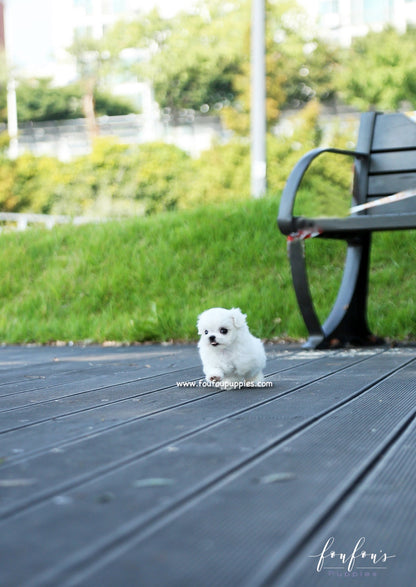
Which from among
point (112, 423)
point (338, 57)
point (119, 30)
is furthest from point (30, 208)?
point (112, 423)

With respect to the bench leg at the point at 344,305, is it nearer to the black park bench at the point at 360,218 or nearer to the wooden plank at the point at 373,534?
the black park bench at the point at 360,218

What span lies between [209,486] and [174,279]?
4.49 meters

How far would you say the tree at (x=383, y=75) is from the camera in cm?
3188

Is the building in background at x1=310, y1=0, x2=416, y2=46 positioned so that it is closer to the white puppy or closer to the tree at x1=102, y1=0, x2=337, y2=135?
the tree at x1=102, y1=0, x2=337, y2=135

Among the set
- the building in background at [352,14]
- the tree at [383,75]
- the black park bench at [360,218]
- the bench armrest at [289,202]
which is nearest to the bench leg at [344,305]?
the black park bench at [360,218]

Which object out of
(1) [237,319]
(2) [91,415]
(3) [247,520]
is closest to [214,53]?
(1) [237,319]

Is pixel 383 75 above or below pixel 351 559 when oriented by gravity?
above

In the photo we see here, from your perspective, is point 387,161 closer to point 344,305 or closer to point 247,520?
point 344,305

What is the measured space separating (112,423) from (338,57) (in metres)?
38.7

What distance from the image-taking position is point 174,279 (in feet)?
19.9

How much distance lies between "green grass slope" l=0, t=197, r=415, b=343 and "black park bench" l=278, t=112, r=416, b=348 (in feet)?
1.41

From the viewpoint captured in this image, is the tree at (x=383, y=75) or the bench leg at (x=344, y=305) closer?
the bench leg at (x=344, y=305)

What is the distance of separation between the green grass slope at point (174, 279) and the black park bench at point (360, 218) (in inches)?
16.9

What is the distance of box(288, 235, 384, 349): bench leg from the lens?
14.5 feet
